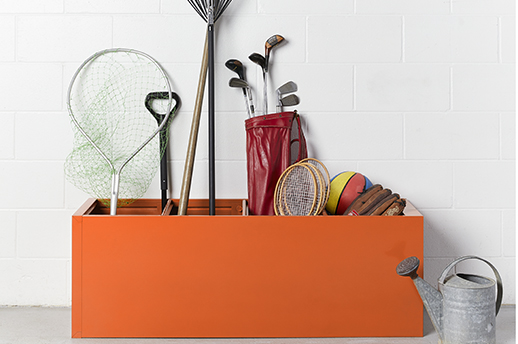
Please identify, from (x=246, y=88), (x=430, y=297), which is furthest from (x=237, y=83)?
(x=430, y=297)

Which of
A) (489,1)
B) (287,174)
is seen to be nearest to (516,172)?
(489,1)

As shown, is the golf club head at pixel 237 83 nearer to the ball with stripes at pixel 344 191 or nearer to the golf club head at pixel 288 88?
the golf club head at pixel 288 88

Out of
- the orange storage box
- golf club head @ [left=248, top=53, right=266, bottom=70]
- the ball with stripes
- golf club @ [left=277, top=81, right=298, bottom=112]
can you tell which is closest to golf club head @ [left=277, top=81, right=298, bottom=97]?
golf club @ [left=277, top=81, right=298, bottom=112]

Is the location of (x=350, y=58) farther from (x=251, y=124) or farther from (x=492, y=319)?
(x=492, y=319)

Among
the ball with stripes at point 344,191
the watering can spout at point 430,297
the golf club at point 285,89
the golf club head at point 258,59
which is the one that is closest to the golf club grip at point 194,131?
the golf club head at point 258,59

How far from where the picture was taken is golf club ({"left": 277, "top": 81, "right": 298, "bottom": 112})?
156 centimetres

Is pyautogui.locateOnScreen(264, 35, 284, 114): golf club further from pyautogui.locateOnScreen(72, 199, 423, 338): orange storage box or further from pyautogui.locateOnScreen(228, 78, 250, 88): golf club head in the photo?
pyautogui.locateOnScreen(72, 199, 423, 338): orange storage box

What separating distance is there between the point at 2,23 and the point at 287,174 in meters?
1.18

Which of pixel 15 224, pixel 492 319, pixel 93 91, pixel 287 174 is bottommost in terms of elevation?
pixel 492 319

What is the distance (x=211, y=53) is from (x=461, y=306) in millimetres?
1129

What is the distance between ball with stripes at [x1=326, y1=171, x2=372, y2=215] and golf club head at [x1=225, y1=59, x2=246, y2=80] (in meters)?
0.52

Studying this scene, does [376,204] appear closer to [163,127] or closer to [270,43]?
[270,43]

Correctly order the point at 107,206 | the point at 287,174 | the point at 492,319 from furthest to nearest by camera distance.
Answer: the point at 107,206, the point at 287,174, the point at 492,319

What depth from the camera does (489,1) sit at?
5.38 ft
